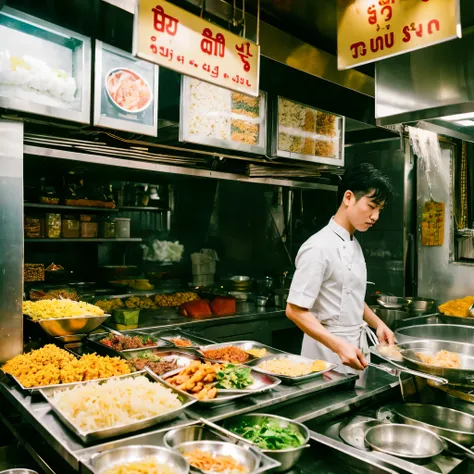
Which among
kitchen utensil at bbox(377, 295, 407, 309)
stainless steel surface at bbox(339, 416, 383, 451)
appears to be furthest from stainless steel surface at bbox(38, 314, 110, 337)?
kitchen utensil at bbox(377, 295, 407, 309)

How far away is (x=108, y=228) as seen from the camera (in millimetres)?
5953

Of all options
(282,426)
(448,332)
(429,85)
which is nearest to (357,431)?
(282,426)

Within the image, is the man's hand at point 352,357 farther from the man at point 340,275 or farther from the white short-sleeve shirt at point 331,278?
the white short-sleeve shirt at point 331,278

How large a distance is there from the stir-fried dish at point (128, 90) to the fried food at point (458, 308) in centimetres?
375

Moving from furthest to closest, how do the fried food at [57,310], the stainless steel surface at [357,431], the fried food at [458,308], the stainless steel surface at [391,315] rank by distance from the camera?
the stainless steel surface at [391,315]
the fried food at [458,308]
the fried food at [57,310]
the stainless steel surface at [357,431]

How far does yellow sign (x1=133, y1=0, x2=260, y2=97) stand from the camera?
6.79 feet

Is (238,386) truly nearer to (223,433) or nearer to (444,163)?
(223,433)

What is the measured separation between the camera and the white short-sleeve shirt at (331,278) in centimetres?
295

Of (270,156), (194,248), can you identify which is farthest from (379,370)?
(194,248)

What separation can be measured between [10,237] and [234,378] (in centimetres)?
166

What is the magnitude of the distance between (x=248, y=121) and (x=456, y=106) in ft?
6.17

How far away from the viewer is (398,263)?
574 centimetres

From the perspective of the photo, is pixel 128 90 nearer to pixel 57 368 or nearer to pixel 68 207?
pixel 57 368

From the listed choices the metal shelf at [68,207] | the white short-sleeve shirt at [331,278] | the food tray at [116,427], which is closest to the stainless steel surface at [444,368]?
the white short-sleeve shirt at [331,278]
